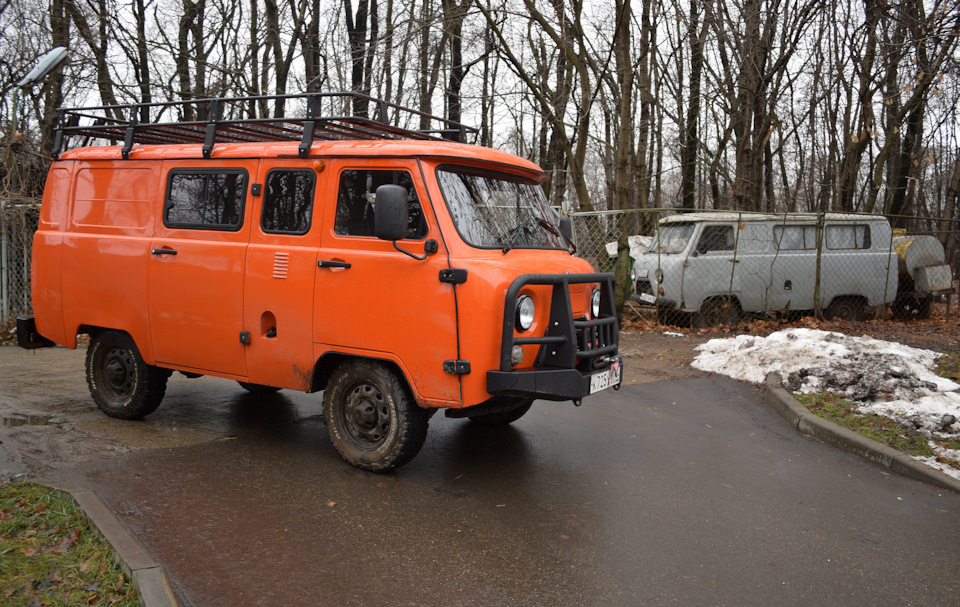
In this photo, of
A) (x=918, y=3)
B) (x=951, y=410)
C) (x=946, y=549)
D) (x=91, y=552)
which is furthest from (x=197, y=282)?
(x=918, y=3)

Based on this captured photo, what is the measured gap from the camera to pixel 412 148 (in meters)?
5.24

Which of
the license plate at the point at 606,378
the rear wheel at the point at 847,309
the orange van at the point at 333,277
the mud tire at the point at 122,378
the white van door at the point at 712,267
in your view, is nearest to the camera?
the orange van at the point at 333,277

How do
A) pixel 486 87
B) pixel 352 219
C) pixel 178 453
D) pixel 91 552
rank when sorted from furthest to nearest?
pixel 486 87, pixel 178 453, pixel 352 219, pixel 91 552

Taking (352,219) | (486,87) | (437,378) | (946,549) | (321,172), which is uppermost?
(486,87)

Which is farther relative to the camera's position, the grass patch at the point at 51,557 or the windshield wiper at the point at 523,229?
the windshield wiper at the point at 523,229

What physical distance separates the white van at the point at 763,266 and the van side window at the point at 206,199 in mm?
8708

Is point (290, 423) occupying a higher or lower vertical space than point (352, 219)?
lower

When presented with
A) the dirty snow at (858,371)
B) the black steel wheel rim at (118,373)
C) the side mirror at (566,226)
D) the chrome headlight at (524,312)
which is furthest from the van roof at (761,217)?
the black steel wheel rim at (118,373)

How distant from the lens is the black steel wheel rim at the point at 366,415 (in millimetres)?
5363

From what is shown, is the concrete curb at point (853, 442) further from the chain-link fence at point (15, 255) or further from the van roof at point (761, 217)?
the chain-link fence at point (15, 255)

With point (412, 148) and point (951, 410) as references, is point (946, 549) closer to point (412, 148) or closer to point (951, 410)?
point (951, 410)

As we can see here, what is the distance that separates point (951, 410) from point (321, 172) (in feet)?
19.6

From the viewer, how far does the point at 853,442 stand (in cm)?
625

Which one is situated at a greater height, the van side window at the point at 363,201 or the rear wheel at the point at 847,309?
the van side window at the point at 363,201
